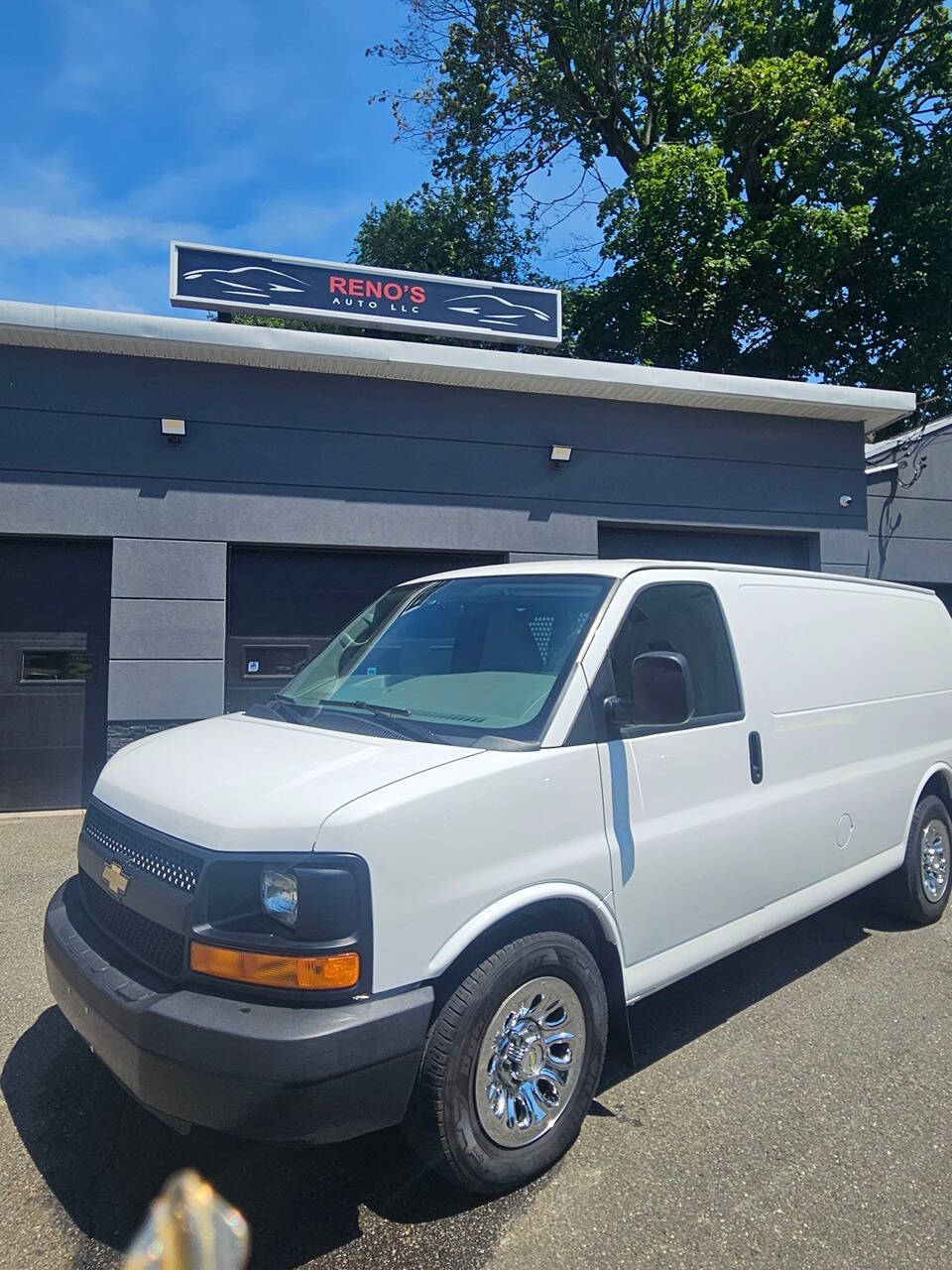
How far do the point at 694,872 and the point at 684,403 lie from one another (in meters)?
7.44

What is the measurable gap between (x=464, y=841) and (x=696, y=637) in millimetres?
1647

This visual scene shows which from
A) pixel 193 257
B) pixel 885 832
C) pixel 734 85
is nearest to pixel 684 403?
pixel 193 257

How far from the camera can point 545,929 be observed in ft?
9.48

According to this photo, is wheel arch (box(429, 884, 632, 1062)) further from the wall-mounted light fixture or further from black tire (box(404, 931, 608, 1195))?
the wall-mounted light fixture

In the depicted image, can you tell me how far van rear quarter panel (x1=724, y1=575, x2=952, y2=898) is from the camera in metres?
3.94

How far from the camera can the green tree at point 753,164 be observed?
15.7 metres

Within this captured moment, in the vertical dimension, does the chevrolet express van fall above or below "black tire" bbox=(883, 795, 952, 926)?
above

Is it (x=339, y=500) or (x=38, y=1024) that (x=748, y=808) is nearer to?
(x=38, y=1024)

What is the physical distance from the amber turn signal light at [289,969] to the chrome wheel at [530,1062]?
0.53 meters

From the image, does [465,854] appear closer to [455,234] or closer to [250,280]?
[250,280]

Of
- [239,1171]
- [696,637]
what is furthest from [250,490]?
[239,1171]

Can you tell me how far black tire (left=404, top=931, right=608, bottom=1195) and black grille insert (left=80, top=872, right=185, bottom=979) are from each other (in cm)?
78

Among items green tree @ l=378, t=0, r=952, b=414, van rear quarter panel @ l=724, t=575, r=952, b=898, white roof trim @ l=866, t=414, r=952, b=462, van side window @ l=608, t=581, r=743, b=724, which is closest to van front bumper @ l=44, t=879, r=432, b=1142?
A: van side window @ l=608, t=581, r=743, b=724

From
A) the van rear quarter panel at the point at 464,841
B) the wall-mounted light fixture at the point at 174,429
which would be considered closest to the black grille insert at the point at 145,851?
the van rear quarter panel at the point at 464,841
